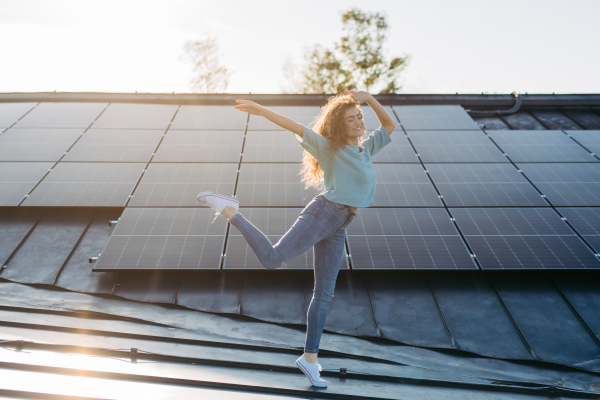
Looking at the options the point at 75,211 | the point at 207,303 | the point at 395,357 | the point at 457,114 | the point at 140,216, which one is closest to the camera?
the point at 395,357

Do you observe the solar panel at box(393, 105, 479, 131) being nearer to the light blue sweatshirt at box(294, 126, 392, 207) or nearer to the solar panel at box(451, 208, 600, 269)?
the solar panel at box(451, 208, 600, 269)

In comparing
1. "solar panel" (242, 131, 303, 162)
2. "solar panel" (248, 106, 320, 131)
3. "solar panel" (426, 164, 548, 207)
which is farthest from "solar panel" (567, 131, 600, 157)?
"solar panel" (242, 131, 303, 162)

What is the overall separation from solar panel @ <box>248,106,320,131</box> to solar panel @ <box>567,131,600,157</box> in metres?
6.70

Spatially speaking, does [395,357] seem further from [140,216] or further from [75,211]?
[75,211]

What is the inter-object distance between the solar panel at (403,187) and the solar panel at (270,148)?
1852mm

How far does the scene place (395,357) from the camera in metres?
4.62

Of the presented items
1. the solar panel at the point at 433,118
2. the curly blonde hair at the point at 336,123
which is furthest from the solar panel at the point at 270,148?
the curly blonde hair at the point at 336,123

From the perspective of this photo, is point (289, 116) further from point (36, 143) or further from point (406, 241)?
point (36, 143)

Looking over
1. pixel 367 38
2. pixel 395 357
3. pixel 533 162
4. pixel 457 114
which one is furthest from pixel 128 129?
pixel 367 38

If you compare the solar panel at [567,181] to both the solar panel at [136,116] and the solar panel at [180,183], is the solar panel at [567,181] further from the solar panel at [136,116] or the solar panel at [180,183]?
the solar panel at [136,116]

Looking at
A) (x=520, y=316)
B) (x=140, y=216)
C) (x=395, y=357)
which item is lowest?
(x=395, y=357)

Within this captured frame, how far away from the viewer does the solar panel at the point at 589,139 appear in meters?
8.97

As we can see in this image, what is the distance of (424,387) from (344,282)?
1.92 meters

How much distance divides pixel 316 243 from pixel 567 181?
6.81 metres
